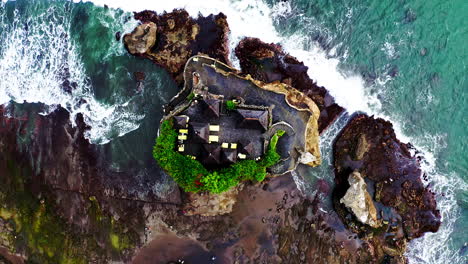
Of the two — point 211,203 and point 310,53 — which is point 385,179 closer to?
point 310,53

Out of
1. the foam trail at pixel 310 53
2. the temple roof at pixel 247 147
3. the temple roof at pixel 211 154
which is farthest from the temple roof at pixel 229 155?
the foam trail at pixel 310 53

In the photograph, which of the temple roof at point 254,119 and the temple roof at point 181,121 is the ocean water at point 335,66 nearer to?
the temple roof at point 181,121

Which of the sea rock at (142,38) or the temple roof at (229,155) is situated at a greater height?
the sea rock at (142,38)

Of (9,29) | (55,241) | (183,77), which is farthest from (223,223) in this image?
(9,29)

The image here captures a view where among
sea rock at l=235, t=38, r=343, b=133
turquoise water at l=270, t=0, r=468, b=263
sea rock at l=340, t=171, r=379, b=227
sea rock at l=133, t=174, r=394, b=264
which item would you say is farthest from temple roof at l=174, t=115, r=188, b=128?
sea rock at l=340, t=171, r=379, b=227

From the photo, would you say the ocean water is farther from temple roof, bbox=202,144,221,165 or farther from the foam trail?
temple roof, bbox=202,144,221,165

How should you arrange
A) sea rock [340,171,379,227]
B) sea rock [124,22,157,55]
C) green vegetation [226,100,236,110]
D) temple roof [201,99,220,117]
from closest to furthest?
temple roof [201,99,220,117]
green vegetation [226,100,236,110]
sea rock [124,22,157,55]
sea rock [340,171,379,227]
